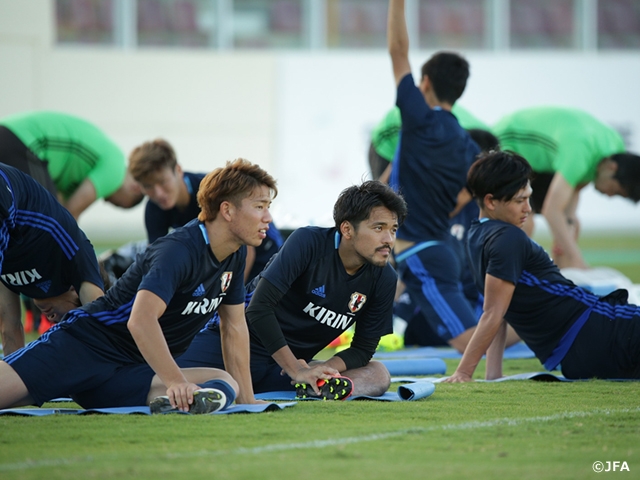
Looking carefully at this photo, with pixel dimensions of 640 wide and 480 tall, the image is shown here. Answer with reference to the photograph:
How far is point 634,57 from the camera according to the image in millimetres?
17594

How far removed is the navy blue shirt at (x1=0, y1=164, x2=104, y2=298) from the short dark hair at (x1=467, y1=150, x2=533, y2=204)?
2.07 metres

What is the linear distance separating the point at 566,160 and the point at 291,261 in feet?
14.4

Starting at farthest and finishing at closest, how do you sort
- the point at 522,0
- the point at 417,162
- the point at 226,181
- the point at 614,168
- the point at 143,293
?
the point at 522,0 → the point at 614,168 → the point at 417,162 → the point at 226,181 → the point at 143,293

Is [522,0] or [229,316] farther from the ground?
[522,0]

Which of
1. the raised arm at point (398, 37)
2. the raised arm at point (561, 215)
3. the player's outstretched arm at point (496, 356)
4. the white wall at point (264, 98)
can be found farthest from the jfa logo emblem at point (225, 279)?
the white wall at point (264, 98)

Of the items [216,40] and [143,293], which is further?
[216,40]

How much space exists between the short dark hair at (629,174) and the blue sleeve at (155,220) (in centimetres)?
361

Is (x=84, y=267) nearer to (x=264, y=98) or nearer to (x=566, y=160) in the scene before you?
(x=566, y=160)

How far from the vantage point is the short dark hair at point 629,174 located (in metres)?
7.62

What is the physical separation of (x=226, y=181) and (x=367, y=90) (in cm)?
1268

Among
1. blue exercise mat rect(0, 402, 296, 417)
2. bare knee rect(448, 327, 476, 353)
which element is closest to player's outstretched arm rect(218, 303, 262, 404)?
blue exercise mat rect(0, 402, 296, 417)

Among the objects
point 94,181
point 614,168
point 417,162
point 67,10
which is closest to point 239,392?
point 417,162

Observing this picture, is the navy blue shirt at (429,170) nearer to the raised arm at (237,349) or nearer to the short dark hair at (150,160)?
the short dark hair at (150,160)

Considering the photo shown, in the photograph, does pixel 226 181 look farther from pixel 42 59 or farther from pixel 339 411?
pixel 42 59
